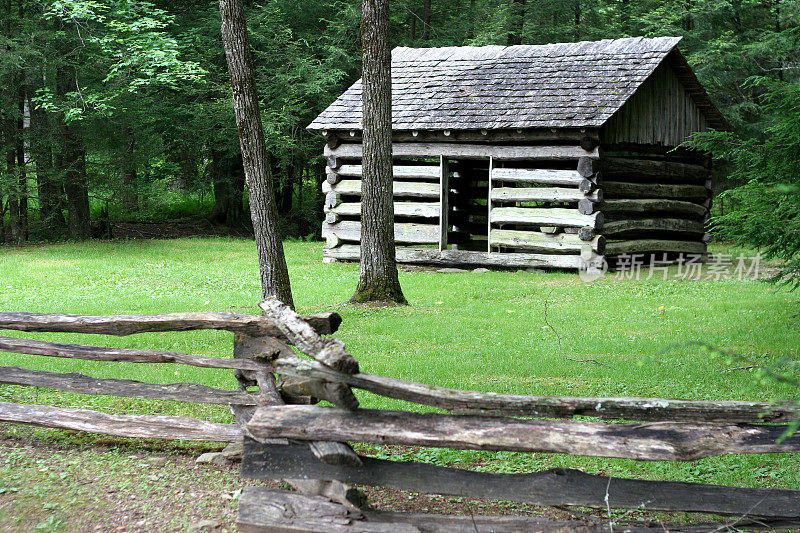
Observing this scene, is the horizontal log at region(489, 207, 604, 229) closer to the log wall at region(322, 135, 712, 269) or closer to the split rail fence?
the log wall at region(322, 135, 712, 269)

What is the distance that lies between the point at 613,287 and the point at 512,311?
11.5 feet

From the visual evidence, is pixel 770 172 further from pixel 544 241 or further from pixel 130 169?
pixel 130 169

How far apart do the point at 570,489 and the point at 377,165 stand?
8176 mm

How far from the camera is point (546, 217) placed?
54.3 ft

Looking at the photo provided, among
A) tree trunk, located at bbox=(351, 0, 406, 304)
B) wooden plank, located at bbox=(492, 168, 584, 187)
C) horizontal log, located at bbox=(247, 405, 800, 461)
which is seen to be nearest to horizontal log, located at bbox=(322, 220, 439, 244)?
wooden plank, located at bbox=(492, 168, 584, 187)

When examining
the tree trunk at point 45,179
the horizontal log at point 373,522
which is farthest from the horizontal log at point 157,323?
the tree trunk at point 45,179

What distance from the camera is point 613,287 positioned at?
1427 cm

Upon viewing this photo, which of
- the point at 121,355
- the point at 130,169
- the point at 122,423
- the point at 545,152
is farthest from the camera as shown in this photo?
the point at 130,169

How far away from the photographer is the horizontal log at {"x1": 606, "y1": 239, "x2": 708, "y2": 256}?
660 inches

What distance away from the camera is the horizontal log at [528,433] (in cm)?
399

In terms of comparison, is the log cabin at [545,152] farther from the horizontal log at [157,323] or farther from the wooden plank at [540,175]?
the horizontal log at [157,323]

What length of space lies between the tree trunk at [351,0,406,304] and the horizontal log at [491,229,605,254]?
5643mm

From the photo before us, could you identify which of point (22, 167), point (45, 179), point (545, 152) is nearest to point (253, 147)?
point (545, 152)

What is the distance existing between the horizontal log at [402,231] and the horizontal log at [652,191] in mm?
4077
